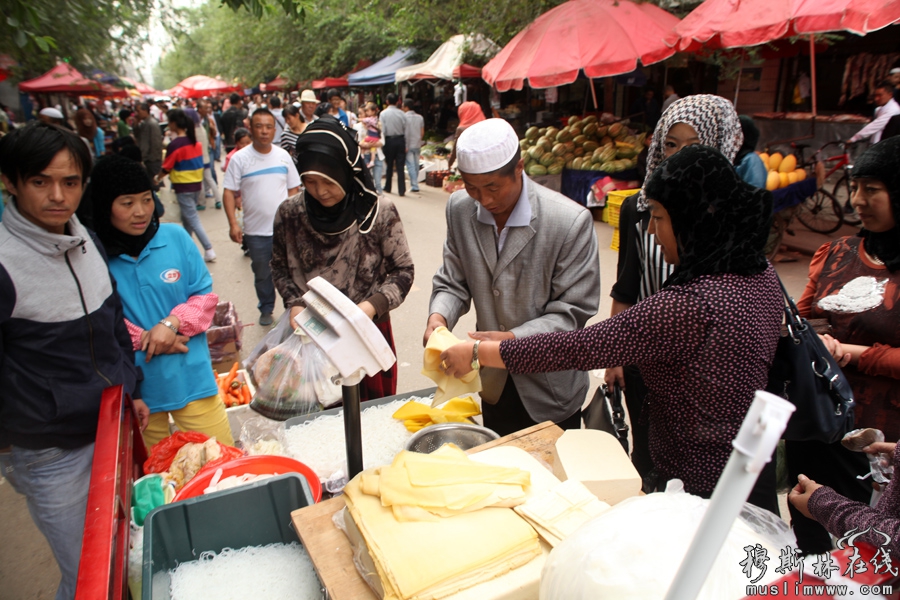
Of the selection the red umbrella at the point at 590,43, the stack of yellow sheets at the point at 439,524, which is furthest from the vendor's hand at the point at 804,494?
the red umbrella at the point at 590,43

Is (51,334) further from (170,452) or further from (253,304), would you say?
(253,304)

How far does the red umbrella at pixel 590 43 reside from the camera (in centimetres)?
769

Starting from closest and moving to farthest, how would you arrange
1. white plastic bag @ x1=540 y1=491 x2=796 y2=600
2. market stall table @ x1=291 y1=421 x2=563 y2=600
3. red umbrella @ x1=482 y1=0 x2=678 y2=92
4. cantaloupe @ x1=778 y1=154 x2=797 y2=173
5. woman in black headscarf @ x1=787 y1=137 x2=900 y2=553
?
1. white plastic bag @ x1=540 y1=491 x2=796 y2=600
2. market stall table @ x1=291 y1=421 x2=563 y2=600
3. woman in black headscarf @ x1=787 y1=137 x2=900 y2=553
4. cantaloupe @ x1=778 y1=154 x2=797 y2=173
5. red umbrella @ x1=482 y1=0 x2=678 y2=92

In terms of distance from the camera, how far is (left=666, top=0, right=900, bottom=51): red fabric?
16.7ft

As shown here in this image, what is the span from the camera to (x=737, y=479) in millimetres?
505

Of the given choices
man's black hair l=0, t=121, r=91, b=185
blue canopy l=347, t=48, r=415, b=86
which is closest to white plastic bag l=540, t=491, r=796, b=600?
man's black hair l=0, t=121, r=91, b=185

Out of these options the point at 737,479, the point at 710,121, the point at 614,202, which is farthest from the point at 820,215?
the point at 737,479

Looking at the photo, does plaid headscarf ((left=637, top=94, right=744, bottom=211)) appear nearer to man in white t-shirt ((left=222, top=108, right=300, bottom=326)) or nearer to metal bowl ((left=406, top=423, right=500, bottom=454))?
metal bowl ((left=406, top=423, right=500, bottom=454))

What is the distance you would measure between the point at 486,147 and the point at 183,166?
662cm

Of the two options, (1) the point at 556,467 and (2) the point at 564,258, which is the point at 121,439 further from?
(2) the point at 564,258

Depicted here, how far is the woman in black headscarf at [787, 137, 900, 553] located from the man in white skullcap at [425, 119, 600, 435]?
34.6 inches

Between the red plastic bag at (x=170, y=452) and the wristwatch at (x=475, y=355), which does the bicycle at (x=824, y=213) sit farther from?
the red plastic bag at (x=170, y=452)

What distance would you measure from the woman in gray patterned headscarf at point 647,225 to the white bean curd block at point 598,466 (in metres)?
0.83

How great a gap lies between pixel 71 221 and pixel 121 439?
84 centimetres
